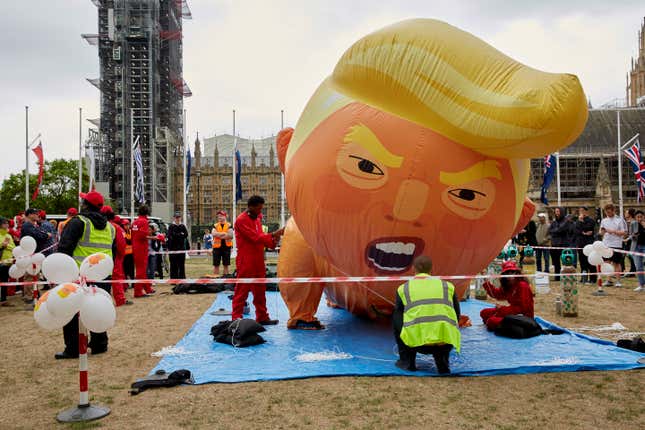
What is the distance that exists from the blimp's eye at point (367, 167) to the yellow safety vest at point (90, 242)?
3.15 metres

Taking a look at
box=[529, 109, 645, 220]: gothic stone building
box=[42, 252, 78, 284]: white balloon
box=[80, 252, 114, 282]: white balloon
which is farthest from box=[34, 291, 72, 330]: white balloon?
box=[529, 109, 645, 220]: gothic stone building

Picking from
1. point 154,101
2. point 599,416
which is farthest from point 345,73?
point 154,101

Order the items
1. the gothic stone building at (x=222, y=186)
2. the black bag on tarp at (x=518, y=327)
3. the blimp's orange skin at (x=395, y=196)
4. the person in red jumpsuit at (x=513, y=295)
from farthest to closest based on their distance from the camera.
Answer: the gothic stone building at (x=222, y=186)
the person in red jumpsuit at (x=513, y=295)
the black bag on tarp at (x=518, y=327)
the blimp's orange skin at (x=395, y=196)

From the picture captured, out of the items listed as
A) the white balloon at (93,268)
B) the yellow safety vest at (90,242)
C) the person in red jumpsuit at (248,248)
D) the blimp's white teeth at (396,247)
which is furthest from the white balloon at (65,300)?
the person in red jumpsuit at (248,248)

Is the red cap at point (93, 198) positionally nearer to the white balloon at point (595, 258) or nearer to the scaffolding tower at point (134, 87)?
the white balloon at point (595, 258)

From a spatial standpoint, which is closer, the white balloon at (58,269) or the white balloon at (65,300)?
the white balloon at (65,300)

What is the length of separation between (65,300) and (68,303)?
0.11 ft

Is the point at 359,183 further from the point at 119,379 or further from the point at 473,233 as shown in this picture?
the point at 119,379

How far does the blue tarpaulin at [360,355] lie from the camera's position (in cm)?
523

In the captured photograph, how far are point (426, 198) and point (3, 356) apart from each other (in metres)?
5.30

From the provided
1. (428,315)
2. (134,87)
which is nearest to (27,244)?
(428,315)

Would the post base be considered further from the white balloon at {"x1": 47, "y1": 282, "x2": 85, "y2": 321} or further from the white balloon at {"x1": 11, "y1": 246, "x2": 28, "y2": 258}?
the white balloon at {"x1": 11, "y1": 246, "x2": 28, "y2": 258}

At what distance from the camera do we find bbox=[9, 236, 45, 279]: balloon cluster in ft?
31.9

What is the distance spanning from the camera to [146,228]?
11.7 m
